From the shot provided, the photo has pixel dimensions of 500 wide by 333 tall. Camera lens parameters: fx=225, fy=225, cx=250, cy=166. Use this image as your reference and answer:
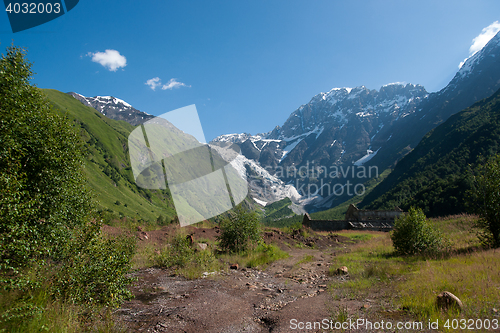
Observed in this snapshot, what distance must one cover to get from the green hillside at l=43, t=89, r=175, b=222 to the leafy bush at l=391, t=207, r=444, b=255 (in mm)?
76588

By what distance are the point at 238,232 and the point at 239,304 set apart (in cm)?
854

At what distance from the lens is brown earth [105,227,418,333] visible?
17.6ft

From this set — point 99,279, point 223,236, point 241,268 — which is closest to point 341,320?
point 99,279

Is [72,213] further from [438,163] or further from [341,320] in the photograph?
[438,163]

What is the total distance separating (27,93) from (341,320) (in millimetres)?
14975

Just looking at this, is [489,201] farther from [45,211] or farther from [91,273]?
[45,211]

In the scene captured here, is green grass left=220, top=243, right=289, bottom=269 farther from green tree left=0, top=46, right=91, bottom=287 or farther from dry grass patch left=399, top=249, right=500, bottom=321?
green tree left=0, top=46, right=91, bottom=287

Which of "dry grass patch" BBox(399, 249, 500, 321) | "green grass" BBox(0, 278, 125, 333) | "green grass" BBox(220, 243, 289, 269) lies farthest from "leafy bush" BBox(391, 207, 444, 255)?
"green grass" BBox(0, 278, 125, 333)

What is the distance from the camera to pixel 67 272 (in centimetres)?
525

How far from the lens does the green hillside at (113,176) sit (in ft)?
280

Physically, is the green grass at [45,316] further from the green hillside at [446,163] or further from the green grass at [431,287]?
the green hillside at [446,163]

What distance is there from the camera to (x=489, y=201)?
481 inches

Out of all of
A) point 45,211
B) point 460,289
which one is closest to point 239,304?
point 460,289

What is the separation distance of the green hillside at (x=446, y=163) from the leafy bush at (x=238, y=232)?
7824cm
